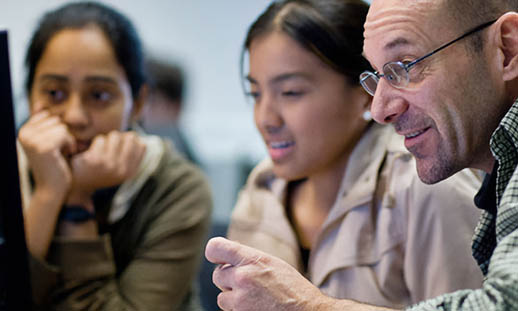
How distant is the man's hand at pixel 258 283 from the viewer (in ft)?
2.35

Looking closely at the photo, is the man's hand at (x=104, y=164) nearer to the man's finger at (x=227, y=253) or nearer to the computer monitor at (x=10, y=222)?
the computer monitor at (x=10, y=222)

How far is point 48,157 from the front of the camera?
1.26 meters

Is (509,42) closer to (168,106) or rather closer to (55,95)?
(55,95)

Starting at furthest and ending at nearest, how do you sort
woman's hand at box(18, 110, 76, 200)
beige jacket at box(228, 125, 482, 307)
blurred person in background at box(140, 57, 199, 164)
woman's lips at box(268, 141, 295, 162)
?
blurred person in background at box(140, 57, 199, 164) < woman's hand at box(18, 110, 76, 200) < woman's lips at box(268, 141, 295, 162) < beige jacket at box(228, 125, 482, 307)

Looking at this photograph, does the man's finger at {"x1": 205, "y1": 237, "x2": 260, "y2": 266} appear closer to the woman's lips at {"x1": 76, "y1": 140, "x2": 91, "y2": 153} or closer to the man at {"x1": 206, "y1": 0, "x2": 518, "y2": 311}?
the man at {"x1": 206, "y1": 0, "x2": 518, "y2": 311}

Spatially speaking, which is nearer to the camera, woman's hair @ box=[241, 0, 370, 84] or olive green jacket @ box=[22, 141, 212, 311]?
woman's hair @ box=[241, 0, 370, 84]

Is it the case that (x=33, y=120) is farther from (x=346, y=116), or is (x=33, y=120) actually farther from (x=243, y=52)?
(x=346, y=116)

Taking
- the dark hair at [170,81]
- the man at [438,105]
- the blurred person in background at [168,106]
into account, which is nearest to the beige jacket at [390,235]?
the man at [438,105]

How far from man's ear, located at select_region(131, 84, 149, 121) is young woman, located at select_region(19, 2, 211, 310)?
26mm

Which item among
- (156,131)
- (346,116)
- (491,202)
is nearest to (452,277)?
(491,202)

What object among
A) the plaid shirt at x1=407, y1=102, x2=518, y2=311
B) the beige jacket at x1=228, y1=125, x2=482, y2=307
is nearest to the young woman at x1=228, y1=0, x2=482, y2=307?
the beige jacket at x1=228, y1=125, x2=482, y2=307

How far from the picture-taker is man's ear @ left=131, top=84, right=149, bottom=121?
1.46 m

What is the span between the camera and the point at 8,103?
0.92 meters

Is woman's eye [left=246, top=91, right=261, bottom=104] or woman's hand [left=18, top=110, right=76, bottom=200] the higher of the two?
woman's eye [left=246, top=91, right=261, bottom=104]
